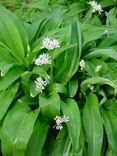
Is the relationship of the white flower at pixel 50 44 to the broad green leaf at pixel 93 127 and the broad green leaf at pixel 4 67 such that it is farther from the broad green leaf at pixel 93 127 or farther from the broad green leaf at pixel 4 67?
the broad green leaf at pixel 93 127

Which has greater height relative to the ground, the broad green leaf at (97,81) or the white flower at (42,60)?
the white flower at (42,60)

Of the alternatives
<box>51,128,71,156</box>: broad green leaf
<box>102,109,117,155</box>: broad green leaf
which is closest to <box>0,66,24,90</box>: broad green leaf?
<box>51,128,71,156</box>: broad green leaf

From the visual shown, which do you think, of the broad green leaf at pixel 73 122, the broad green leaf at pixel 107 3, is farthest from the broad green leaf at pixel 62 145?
the broad green leaf at pixel 107 3

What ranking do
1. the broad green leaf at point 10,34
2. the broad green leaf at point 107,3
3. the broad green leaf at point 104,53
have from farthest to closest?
1. the broad green leaf at point 107,3
2. the broad green leaf at point 10,34
3. the broad green leaf at point 104,53

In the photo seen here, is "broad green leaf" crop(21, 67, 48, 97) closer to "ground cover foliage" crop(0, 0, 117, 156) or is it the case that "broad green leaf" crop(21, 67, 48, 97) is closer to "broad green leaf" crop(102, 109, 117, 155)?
"ground cover foliage" crop(0, 0, 117, 156)

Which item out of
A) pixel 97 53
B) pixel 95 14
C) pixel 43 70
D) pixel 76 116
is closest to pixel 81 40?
pixel 97 53

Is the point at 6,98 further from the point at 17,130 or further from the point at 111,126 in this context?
the point at 111,126

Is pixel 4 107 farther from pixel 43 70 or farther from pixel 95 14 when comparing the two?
pixel 95 14
